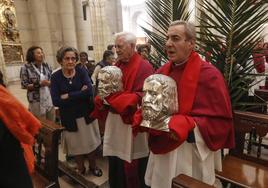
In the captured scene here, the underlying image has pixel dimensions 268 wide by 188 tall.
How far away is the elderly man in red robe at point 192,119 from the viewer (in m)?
1.69

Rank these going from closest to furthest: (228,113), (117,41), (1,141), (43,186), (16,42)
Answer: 1. (1,141)
2. (228,113)
3. (43,186)
4. (117,41)
5. (16,42)

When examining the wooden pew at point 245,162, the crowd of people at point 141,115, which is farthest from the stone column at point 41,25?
the wooden pew at point 245,162

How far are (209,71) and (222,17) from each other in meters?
0.77

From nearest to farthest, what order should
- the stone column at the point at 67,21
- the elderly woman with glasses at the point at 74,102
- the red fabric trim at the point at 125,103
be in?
the red fabric trim at the point at 125,103
the elderly woman with glasses at the point at 74,102
the stone column at the point at 67,21

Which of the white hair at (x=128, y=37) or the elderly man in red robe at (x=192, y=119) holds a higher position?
the white hair at (x=128, y=37)

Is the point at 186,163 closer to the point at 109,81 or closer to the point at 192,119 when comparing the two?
the point at 192,119

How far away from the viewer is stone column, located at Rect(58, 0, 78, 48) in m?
7.57

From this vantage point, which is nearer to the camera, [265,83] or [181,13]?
Answer: [181,13]

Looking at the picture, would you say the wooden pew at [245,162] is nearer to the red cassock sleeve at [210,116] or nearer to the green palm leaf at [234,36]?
the green palm leaf at [234,36]

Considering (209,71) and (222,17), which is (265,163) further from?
(222,17)

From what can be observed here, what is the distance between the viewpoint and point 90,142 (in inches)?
129

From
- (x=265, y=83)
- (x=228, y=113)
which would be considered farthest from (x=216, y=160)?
(x=265, y=83)

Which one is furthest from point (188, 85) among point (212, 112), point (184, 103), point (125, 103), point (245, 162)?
point (245, 162)

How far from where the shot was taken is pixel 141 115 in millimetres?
1745
